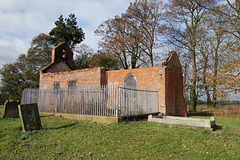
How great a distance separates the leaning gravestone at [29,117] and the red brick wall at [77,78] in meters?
7.97

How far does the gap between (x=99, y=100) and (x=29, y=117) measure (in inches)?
139

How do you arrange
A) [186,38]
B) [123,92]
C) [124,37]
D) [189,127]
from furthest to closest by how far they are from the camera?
1. [124,37]
2. [186,38]
3. [123,92]
4. [189,127]

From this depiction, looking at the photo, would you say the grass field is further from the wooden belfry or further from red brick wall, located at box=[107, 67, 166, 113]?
the wooden belfry

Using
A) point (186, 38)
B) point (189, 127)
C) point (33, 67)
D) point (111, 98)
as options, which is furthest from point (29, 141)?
point (33, 67)

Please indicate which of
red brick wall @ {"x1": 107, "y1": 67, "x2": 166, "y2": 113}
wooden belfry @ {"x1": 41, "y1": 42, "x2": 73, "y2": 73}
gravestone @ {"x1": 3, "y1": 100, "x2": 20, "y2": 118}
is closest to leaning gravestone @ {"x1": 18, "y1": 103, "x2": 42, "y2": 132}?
gravestone @ {"x1": 3, "y1": 100, "x2": 20, "y2": 118}

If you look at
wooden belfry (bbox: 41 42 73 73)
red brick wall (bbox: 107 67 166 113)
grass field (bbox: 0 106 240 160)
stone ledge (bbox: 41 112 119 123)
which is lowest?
grass field (bbox: 0 106 240 160)

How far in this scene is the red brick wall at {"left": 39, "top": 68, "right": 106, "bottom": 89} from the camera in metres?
16.0

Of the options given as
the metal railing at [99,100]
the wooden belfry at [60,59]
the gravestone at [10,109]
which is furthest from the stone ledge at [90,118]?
the wooden belfry at [60,59]

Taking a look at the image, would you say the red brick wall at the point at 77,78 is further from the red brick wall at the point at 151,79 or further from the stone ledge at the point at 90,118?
the stone ledge at the point at 90,118

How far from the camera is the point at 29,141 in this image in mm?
6578

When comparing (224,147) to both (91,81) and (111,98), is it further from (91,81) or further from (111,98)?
(91,81)

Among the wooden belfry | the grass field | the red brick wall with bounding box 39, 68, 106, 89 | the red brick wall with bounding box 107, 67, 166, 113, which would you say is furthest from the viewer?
the wooden belfry

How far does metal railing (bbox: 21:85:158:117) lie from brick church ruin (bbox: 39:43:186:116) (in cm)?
89

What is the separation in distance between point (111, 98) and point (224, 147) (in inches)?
219
